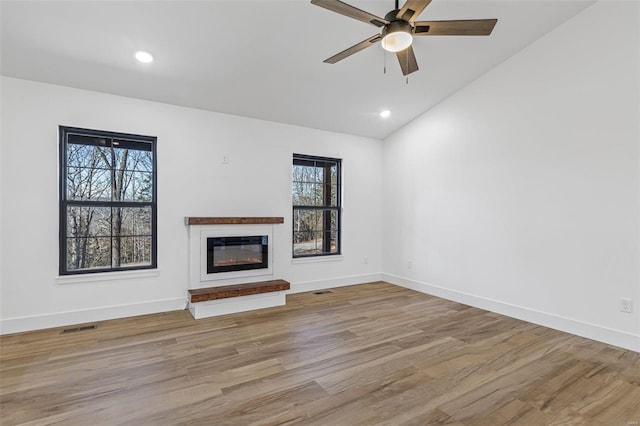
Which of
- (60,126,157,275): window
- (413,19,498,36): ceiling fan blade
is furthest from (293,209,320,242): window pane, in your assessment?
(413,19,498,36): ceiling fan blade

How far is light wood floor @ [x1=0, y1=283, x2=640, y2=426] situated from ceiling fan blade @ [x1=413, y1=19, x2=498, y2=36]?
2645 millimetres

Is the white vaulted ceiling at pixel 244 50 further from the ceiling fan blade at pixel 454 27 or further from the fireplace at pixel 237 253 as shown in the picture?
the fireplace at pixel 237 253

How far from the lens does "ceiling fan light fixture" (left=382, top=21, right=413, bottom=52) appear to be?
2.34 meters

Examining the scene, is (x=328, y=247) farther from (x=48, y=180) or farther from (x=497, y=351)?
(x=48, y=180)

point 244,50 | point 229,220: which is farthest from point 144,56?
point 229,220

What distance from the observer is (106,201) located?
12.3 feet

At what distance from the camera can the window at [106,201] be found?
3.57 meters

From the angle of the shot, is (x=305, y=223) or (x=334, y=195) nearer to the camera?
(x=305, y=223)

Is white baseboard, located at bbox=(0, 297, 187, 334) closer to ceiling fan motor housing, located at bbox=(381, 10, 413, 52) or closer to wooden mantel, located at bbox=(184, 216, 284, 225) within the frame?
wooden mantel, located at bbox=(184, 216, 284, 225)

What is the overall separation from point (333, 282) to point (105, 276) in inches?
125

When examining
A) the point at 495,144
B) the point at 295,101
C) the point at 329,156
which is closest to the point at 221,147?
the point at 295,101

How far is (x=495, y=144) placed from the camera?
4.02 m

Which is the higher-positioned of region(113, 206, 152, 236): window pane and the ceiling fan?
the ceiling fan

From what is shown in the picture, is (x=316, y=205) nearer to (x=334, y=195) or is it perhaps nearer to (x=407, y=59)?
(x=334, y=195)
